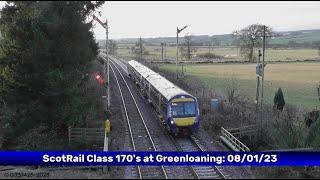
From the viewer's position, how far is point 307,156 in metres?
21.5

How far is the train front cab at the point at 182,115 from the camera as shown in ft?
94.1

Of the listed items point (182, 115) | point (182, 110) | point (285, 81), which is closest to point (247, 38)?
point (285, 81)

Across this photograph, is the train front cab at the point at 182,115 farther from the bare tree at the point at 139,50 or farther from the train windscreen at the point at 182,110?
the bare tree at the point at 139,50

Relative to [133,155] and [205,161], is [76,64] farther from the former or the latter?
[205,161]

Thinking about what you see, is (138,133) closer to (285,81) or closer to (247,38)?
(285,81)

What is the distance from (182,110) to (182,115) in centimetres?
35

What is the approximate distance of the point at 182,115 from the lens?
28.8 metres

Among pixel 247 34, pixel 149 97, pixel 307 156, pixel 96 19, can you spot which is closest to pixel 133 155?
pixel 307 156

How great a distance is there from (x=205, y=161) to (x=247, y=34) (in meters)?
99.0
